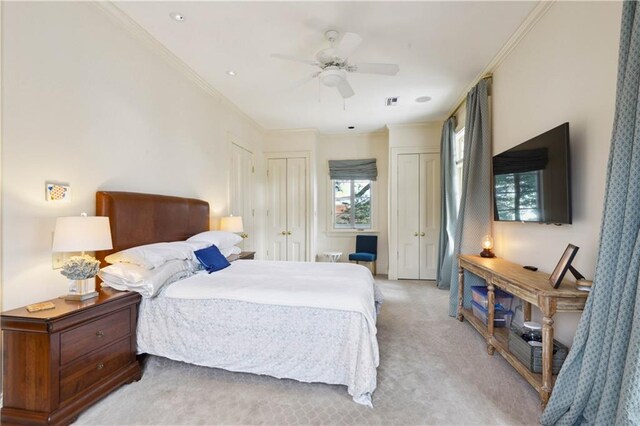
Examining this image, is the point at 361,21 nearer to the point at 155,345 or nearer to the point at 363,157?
the point at 155,345

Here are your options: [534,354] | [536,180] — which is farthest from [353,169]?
[534,354]

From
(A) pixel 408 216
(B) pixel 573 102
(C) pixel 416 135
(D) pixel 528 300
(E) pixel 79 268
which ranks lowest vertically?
(D) pixel 528 300

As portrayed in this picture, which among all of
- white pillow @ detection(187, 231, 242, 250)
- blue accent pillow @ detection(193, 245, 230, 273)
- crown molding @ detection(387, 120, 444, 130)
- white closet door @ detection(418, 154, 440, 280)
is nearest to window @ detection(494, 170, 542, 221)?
white closet door @ detection(418, 154, 440, 280)

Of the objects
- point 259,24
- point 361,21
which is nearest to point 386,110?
point 361,21

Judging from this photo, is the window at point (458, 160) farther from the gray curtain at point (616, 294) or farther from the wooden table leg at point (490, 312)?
the gray curtain at point (616, 294)

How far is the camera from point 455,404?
5.95 feet

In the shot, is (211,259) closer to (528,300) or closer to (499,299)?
(528,300)

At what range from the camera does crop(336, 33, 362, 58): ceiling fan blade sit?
2.17m

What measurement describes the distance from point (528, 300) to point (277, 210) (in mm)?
4437

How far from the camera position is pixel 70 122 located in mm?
2004

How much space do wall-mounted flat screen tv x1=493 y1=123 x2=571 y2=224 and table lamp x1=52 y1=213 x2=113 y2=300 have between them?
3.10 meters

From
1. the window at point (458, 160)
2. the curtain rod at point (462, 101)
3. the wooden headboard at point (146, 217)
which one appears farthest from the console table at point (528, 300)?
the wooden headboard at point (146, 217)

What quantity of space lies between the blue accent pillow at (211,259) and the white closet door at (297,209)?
8.87ft

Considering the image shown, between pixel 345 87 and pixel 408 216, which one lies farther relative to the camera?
pixel 408 216
